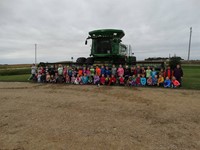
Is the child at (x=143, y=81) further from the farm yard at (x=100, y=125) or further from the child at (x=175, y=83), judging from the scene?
the farm yard at (x=100, y=125)

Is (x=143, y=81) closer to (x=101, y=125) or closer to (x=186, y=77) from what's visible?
(x=186, y=77)

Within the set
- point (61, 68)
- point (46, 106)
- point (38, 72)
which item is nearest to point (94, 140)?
point (46, 106)

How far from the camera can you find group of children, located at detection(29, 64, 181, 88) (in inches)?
472

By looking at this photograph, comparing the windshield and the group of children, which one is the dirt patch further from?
the windshield

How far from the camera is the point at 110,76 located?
42.4ft

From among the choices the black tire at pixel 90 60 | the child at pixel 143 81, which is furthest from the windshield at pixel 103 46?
the child at pixel 143 81

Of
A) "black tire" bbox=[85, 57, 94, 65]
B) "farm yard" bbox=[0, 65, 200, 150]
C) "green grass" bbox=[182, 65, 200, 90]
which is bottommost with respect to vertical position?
"farm yard" bbox=[0, 65, 200, 150]

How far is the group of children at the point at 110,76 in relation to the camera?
1199cm

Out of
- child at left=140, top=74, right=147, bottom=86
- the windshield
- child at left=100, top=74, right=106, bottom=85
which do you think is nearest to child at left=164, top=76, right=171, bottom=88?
child at left=140, top=74, right=147, bottom=86

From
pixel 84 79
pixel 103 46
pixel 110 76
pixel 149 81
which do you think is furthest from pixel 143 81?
pixel 103 46

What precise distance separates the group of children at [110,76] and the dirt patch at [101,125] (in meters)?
4.71

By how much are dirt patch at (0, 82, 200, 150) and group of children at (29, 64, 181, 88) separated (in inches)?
185

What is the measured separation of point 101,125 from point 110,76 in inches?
321

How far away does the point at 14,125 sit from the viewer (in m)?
4.95
